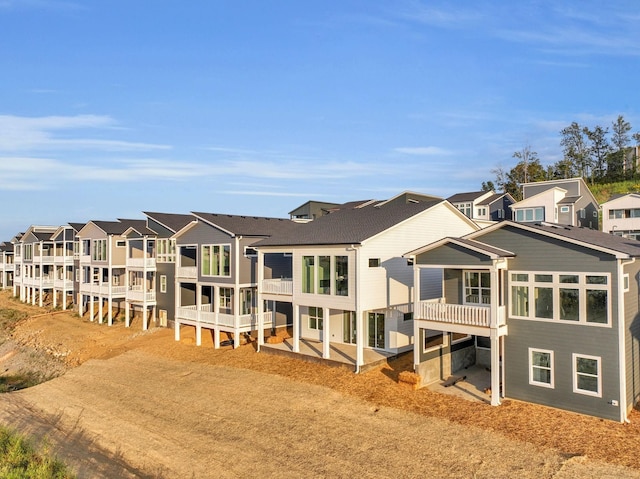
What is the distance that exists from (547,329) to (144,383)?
696 inches

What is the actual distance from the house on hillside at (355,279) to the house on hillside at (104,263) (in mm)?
17558

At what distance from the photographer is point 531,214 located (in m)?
47.1

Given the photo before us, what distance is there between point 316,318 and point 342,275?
18.2 ft

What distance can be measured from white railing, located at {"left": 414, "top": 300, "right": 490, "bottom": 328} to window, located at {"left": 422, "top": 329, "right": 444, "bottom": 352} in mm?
1425

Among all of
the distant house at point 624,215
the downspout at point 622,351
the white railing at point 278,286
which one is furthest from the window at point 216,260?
the distant house at point 624,215

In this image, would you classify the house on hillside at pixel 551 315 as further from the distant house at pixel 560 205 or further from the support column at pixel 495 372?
the distant house at pixel 560 205

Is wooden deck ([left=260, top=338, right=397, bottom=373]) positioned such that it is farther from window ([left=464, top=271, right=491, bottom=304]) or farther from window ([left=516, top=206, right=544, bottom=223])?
window ([left=516, top=206, right=544, bottom=223])

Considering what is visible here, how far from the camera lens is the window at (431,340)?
19078mm

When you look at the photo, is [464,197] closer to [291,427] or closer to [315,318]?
[315,318]

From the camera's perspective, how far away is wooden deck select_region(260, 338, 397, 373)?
21039 millimetres

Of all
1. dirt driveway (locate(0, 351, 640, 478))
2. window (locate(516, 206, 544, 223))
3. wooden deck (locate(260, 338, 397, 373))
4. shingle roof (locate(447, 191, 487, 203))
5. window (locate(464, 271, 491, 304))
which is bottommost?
dirt driveway (locate(0, 351, 640, 478))

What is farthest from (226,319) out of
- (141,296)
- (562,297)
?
(562,297)

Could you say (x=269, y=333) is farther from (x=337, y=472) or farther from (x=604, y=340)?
(x=604, y=340)

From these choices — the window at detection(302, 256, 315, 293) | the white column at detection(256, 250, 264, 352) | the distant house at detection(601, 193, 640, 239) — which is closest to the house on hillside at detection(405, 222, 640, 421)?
the window at detection(302, 256, 315, 293)
